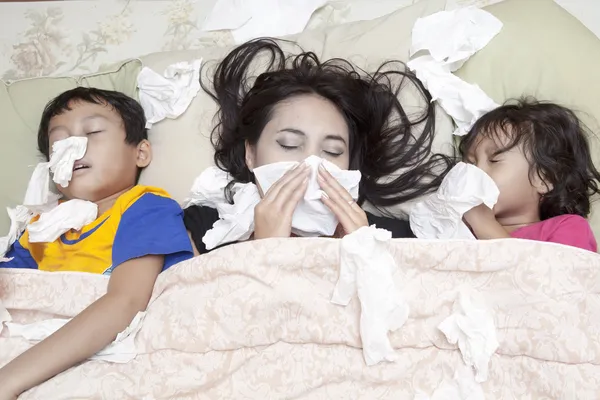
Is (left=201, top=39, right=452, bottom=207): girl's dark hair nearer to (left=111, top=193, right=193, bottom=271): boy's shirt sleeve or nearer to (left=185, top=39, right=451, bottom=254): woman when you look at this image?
(left=185, top=39, right=451, bottom=254): woman

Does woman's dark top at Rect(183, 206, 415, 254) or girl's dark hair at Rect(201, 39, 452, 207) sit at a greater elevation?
girl's dark hair at Rect(201, 39, 452, 207)

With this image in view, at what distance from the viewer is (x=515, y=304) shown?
4.55 feet

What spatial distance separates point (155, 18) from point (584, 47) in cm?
130

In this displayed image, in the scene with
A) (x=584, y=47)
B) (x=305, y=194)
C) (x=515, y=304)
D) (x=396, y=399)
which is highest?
(x=584, y=47)

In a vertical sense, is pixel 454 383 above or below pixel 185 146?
below

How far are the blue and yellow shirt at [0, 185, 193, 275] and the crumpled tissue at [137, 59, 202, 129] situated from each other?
258 millimetres

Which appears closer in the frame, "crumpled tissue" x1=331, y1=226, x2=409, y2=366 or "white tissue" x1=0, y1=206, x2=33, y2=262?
"crumpled tissue" x1=331, y1=226, x2=409, y2=366

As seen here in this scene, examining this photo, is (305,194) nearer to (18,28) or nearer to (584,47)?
(584,47)

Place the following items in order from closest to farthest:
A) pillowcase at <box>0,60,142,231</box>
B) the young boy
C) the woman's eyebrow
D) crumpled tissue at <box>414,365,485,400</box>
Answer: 1. crumpled tissue at <box>414,365,485,400</box>
2. the young boy
3. the woman's eyebrow
4. pillowcase at <box>0,60,142,231</box>

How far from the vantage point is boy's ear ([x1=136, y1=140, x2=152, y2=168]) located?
1.85m

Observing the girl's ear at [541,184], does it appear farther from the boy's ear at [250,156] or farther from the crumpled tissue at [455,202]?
the boy's ear at [250,156]

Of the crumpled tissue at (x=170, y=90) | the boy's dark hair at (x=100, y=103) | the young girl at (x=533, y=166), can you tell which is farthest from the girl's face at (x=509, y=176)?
the boy's dark hair at (x=100, y=103)

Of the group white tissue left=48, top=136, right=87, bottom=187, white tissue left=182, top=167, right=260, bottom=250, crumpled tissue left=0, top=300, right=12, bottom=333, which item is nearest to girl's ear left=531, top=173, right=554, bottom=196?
white tissue left=182, top=167, right=260, bottom=250

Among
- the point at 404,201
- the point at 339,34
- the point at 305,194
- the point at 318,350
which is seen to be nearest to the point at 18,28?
the point at 339,34
